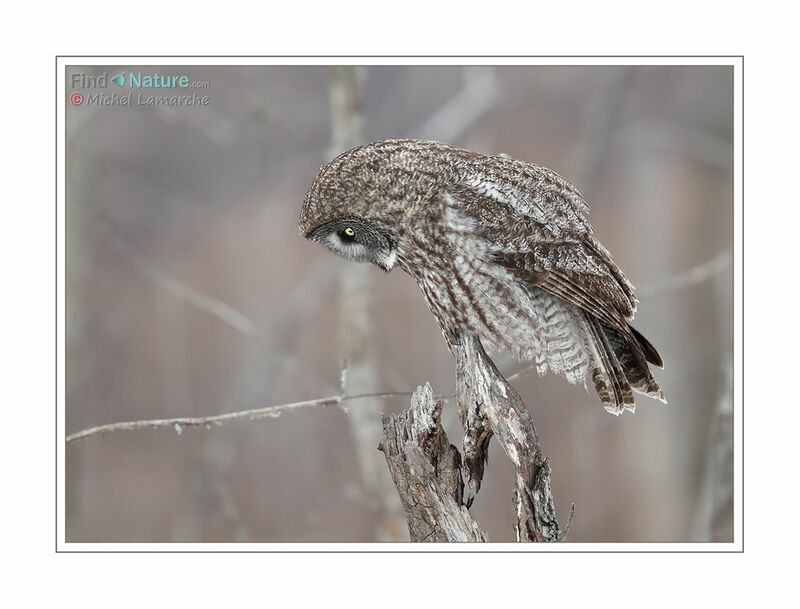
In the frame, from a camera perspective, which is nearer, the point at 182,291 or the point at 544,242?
the point at 544,242

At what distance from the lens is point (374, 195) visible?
2.83m

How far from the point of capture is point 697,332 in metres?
5.43

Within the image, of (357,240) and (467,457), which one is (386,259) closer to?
(357,240)

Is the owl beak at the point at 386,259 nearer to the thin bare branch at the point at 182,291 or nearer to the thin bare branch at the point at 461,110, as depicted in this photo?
the thin bare branch at the point at 182,291

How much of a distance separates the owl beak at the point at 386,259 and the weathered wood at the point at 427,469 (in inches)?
22.6

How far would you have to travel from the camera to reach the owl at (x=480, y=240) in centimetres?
284

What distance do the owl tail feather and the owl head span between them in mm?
825

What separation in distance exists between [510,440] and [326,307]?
152 inches

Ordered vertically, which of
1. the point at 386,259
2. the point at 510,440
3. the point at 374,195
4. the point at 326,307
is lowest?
the point at 510,440

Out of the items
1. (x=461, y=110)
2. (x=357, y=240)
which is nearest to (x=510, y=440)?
(x=357, y=240)

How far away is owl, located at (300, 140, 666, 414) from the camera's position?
2.84m

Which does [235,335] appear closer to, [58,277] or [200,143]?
[200,143]

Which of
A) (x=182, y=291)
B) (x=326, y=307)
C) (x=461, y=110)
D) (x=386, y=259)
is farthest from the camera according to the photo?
(x=326, y=307)
